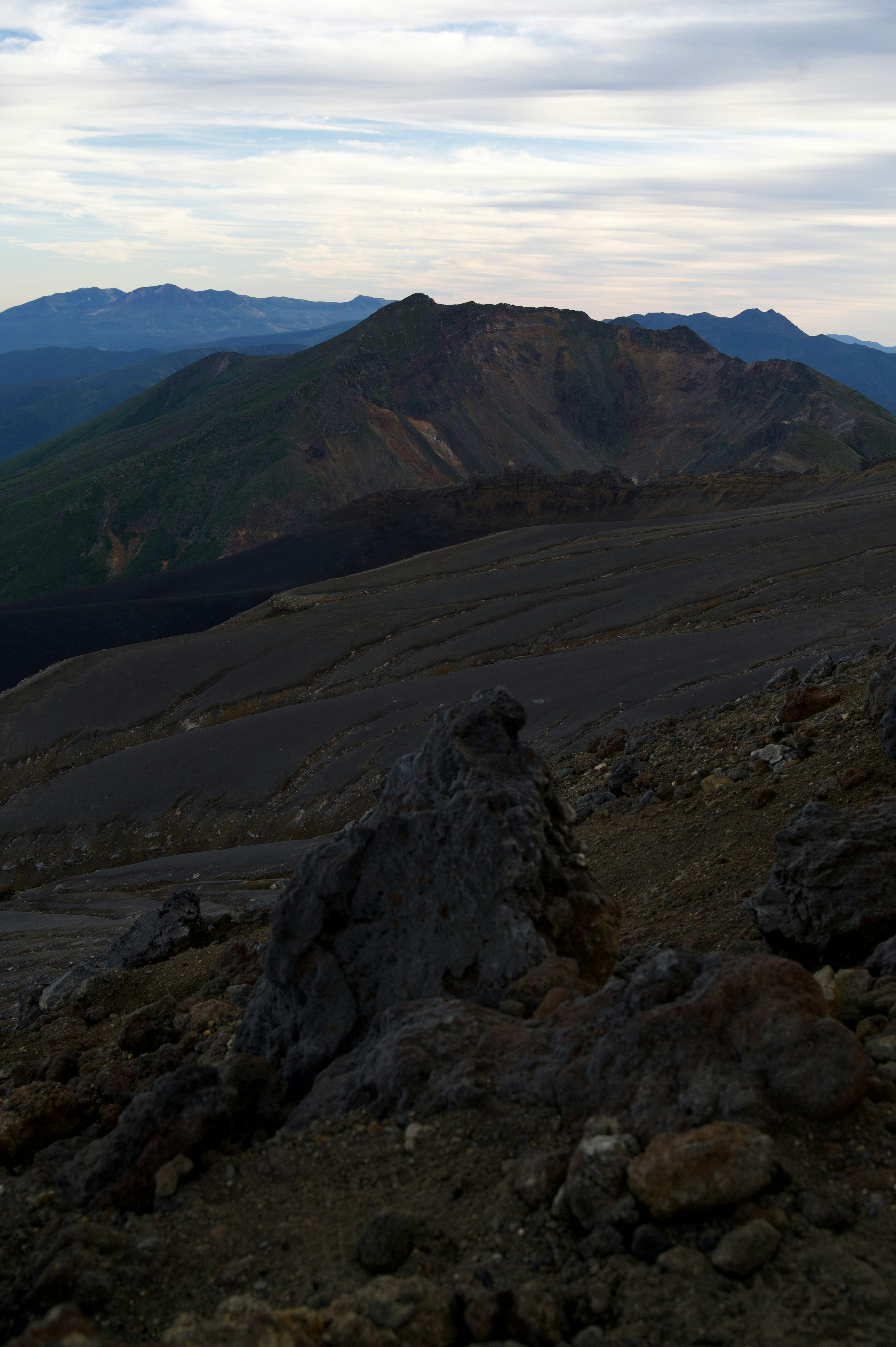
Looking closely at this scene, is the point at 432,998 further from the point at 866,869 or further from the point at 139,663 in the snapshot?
the point at 139,663

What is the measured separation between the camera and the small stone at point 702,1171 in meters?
3.33

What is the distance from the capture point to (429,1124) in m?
4.28

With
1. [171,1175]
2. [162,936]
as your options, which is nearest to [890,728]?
[171,1175]

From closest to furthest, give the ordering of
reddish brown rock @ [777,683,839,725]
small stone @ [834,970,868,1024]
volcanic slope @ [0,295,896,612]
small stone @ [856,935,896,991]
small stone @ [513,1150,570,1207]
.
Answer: small stone @ [513,1150,570,1207] < small stone @ [834,970,868,1024] < small stone @ [856,935,896,991] < reddish brown rock @ [777,683,839,725] < volcanic slope @ [0,295,896,612]

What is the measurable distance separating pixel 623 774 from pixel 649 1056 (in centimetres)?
841

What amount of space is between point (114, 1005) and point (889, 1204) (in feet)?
24.9

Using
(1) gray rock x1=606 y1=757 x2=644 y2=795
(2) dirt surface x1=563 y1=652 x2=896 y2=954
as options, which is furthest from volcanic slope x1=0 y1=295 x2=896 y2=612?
(2) dirt surface x1=563 y1=652 x2=896 y2=954

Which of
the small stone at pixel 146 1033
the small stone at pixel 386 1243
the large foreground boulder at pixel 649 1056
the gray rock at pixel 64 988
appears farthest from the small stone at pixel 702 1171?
the gray rock at pixel 64 988

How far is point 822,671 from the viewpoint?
1408 centimetres

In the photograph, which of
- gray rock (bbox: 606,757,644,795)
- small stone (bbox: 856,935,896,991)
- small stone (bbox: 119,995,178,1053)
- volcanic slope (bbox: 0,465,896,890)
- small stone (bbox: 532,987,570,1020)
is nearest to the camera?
small stone (bbox: 532,987,570,1020)

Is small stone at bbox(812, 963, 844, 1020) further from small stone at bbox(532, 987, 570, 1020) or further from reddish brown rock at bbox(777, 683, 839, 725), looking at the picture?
reddish brown rock at bbox(777, 683, 839, 725)

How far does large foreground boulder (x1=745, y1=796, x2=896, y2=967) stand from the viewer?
18.9ft

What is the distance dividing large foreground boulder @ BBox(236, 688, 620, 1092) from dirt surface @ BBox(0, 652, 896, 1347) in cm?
115

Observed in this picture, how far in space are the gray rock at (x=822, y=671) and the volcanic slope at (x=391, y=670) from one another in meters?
6.12
